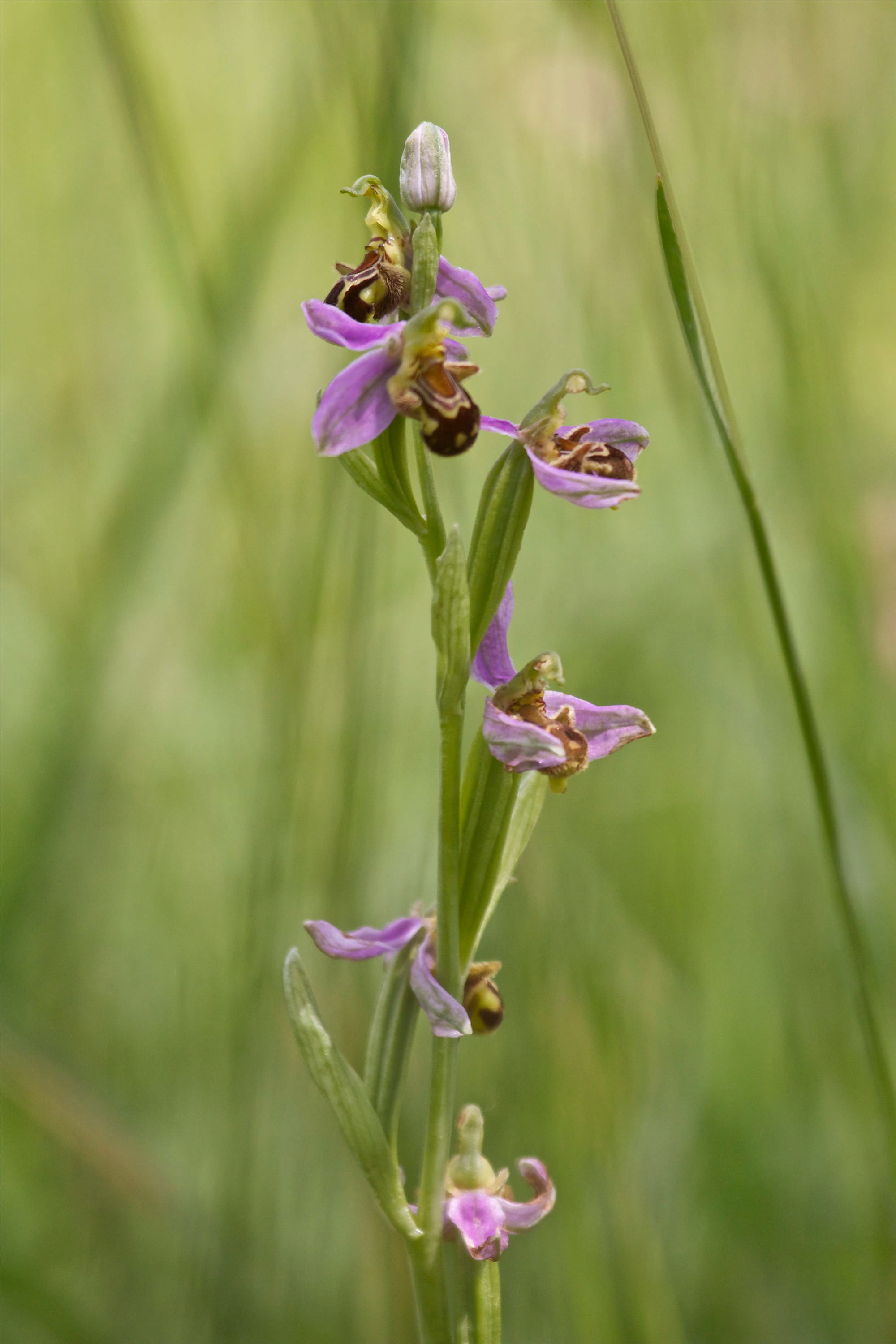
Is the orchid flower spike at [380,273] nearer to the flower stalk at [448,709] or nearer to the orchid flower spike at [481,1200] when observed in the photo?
the flower stalk at [448,709]

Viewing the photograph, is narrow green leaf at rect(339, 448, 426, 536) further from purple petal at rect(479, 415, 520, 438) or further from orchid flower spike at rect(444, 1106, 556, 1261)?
orchid flower spike at rect(444, 1106, 556, 1261)

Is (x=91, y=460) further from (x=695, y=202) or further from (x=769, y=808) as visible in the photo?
(x=769, y=808)

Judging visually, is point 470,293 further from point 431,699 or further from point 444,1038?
point 431,699

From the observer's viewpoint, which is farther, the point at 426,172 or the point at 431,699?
the point at 431,699

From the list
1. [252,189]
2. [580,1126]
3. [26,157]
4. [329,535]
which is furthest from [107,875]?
[26,157]

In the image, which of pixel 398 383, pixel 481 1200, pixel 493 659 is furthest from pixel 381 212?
pixel 481 1200

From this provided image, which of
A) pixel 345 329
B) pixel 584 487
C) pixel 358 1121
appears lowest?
pixel 358 1121
